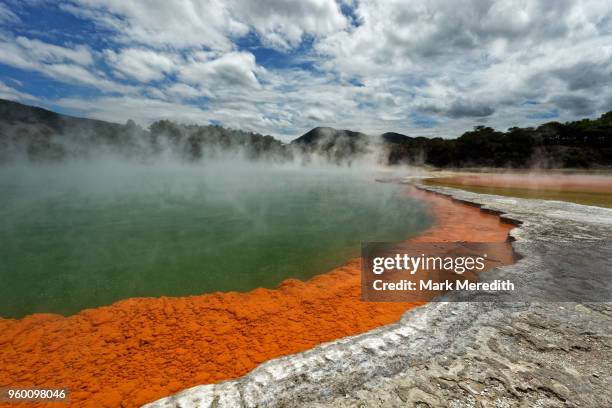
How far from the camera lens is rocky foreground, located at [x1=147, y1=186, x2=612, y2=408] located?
245cm

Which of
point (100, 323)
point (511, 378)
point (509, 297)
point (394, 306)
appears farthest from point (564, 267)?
point (100, 323)

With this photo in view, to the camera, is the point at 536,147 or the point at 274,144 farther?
the point at 274,144

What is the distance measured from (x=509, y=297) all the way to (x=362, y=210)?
935 centimetres

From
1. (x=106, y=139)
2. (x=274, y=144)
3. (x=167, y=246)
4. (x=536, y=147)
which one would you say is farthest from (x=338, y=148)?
(x=167, y=246)

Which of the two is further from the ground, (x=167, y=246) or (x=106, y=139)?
(x=106, y=139)

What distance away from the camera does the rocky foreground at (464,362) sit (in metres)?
2.45
